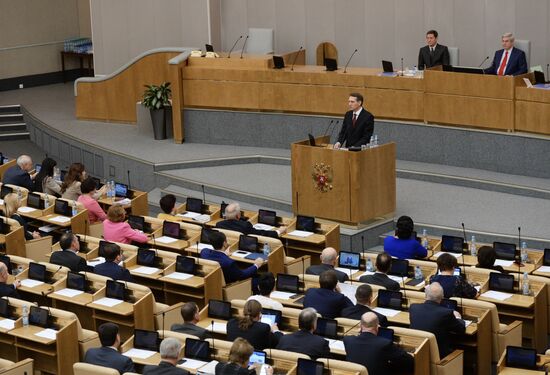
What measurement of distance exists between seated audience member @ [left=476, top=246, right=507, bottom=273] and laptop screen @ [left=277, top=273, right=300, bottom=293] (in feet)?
5.99

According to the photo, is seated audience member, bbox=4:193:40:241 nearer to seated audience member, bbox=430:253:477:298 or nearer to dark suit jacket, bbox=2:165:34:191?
dark suit jacket, bbox=2:165:34:191

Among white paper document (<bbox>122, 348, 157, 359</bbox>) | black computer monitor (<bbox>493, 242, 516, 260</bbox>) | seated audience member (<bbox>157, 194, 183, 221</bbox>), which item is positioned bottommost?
white paper document (<bbox>122, 348, 157, 359</bbox>)

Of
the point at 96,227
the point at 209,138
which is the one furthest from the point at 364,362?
the point at 209,138

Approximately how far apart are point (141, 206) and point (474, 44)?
22.3ft

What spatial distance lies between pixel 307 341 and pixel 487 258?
8.83 feet

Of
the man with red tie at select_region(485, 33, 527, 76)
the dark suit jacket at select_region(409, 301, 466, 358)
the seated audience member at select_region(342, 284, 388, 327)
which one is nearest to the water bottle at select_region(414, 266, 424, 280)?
the seated audience member at select_region(342, 284, 388, 327)

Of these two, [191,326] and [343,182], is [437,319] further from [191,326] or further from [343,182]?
[343,182]

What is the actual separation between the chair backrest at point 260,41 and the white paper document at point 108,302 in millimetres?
Answer: 9904

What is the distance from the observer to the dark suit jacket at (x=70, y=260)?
10859 mm

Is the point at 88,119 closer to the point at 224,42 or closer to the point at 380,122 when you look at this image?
the point at 224,42

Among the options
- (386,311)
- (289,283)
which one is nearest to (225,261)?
(289,283)

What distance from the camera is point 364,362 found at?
8.28 m

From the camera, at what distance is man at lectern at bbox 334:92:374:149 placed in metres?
13.0

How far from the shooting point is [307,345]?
27.6 feet
